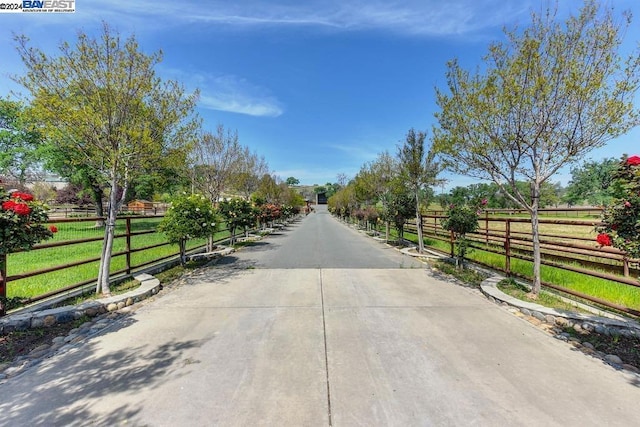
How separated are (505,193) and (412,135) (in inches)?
248

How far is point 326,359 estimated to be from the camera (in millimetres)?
3373

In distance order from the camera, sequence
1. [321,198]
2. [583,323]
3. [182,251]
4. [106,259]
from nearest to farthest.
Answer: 1. [583,323]
2. [106,259]
3. [182,251]
4. [321,198]

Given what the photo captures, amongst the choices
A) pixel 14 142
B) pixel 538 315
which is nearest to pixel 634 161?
pixel 538 315

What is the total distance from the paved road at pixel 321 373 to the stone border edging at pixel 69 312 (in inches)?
15.4

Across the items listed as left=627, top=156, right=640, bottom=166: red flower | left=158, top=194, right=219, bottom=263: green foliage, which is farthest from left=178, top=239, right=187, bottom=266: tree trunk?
left=627, top=156, right=640, bottom=166: red flower

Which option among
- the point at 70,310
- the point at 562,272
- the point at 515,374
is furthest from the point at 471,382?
the point at 562,272

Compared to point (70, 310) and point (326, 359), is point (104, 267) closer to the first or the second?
point (70, 310)

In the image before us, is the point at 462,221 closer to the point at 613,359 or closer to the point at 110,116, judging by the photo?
the point at 613,359

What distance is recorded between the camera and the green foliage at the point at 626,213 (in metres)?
3.20

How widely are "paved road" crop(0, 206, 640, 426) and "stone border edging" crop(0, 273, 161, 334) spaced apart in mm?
390

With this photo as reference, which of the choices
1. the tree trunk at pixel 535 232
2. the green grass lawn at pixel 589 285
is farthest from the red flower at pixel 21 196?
the green grass lawn at pixel 589 285

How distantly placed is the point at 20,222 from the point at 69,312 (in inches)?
59.4

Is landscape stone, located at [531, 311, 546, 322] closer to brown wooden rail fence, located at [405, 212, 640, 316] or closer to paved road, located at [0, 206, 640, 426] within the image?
paved road, located at [0, 206, 640, 426]

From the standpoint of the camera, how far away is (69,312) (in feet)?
14.9
